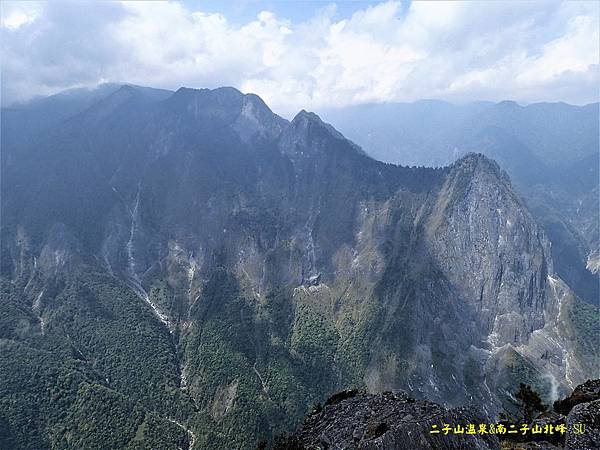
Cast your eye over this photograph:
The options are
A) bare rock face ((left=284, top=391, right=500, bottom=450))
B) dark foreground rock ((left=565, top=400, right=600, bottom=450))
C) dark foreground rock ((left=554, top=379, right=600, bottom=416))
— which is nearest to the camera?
dark foreground rock ((left=565, top=400, right=600, bottom=450))

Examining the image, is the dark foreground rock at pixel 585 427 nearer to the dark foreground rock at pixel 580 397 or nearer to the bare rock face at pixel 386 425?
the bare rock face at pixel 386 425

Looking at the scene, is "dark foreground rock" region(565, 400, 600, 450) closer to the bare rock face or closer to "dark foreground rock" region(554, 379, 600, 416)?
the bare rock face

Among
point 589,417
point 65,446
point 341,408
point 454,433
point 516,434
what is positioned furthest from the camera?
point 65,446

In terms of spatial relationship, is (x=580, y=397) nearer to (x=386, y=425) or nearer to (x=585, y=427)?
(x=585, y=427)

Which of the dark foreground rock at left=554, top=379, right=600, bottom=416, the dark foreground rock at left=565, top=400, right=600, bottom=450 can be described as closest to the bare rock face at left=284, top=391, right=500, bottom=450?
the dark foreground rock at left=565, top=400, right=600, bottom=450

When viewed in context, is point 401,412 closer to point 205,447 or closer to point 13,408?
point 205,447

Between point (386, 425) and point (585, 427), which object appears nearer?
point (585, 427)

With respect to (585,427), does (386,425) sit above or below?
below

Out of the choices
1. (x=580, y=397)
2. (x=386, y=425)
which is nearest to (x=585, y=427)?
(x=580, y=397)

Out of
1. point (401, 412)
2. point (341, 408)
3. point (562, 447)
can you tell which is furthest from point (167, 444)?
point (562, 447)
